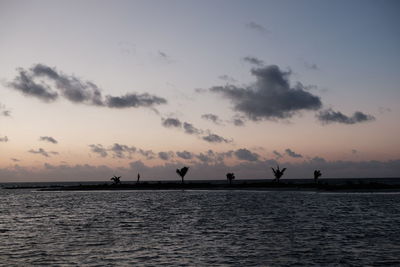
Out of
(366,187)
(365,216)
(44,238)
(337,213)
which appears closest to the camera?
(44,238)

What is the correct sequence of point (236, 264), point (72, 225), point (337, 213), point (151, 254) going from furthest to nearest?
1. point (337, 213)
2. point (72, 225)
3. point (151, 254)
4. point (236, 264)

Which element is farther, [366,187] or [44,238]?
[366,187]

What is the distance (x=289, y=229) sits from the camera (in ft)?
136

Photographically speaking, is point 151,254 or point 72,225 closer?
point 151,254

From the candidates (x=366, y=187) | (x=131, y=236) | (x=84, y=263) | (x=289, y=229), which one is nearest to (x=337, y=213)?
(x=289, y=229)

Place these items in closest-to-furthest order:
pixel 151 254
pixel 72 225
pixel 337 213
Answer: pixel 151 254, pixel 72 225, pixel 337 213

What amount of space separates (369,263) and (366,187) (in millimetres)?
103953

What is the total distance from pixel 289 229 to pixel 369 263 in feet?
51.3

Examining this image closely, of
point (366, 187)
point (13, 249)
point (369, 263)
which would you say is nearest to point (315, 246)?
point (369, 263)

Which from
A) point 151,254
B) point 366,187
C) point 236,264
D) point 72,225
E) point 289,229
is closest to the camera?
point 236,264

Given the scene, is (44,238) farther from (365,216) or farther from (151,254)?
(365,216)

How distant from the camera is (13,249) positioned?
31.9 metres

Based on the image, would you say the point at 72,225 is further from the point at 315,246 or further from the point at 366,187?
the point at 366,187

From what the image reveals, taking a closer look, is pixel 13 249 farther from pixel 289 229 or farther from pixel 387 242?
pixel 387 242
